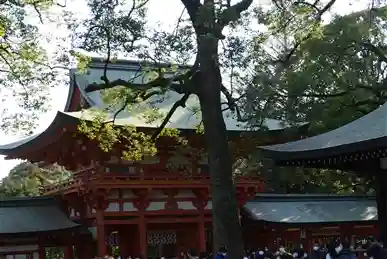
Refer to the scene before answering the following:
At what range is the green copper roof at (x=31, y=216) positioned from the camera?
22.5 m

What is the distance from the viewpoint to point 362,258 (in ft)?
54.7

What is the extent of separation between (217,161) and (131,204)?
22.8 feet

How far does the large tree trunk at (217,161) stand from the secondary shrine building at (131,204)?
4.19 m

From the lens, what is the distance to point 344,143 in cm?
1329

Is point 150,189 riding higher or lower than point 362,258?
higher

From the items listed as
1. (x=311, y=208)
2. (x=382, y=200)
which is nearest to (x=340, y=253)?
(x=382, y=200)

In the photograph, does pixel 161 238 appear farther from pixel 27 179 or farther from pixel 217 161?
pixel 27 179

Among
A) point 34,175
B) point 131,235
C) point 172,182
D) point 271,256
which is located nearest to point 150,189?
point 172,182

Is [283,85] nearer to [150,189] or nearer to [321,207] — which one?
[150,189]

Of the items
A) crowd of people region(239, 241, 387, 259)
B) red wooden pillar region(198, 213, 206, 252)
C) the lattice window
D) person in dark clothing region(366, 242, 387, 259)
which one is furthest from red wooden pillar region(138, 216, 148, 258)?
person in dark clothing region(366, 242, 387, 259)

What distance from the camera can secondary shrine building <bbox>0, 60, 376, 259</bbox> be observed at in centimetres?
2217

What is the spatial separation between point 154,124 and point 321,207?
8966 mm

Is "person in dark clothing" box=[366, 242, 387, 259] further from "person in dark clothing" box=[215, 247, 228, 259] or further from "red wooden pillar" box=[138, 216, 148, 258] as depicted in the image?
"red wooden pillar" box=[138, 216, 148, 258]

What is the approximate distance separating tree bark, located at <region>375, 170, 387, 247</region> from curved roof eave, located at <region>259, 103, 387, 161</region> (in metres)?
1.10
